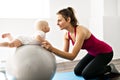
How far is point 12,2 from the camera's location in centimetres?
430

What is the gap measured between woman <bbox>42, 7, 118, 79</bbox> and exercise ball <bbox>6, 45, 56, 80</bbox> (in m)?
0.31

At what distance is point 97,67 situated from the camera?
2660mm

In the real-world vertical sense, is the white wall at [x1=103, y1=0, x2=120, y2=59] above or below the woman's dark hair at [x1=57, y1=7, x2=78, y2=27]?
below

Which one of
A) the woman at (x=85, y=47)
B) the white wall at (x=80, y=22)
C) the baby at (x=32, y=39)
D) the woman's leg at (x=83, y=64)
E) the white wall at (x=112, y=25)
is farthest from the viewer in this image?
the white wall at (x=112, y=25)

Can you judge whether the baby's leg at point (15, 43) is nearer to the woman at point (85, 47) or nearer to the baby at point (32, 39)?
the baby at point (32, 39)

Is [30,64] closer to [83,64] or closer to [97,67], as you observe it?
[97,67]

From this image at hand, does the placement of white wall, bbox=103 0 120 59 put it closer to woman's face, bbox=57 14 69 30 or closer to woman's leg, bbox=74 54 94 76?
woman's leg, bbox=74 54 94 76

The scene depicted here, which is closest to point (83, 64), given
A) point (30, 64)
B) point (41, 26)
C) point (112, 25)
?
point (41, 26)

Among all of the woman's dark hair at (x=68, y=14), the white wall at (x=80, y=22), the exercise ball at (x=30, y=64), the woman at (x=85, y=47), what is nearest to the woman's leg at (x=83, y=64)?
the woman at (x=85, y=47)

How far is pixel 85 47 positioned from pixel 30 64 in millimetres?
971

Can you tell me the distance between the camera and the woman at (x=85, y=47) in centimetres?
246

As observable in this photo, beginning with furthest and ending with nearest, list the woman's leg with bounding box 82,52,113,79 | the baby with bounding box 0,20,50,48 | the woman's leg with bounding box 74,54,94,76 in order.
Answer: the woman's leg with bounding box 74,54,94,76
the woman's leg with bounding box 82,52,113,79
the baby with bounding box 0,20,50,48

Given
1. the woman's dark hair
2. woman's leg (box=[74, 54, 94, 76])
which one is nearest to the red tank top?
woman's leg (box=[74, 54, 94, 76])

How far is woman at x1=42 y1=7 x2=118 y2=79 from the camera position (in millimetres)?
2465
